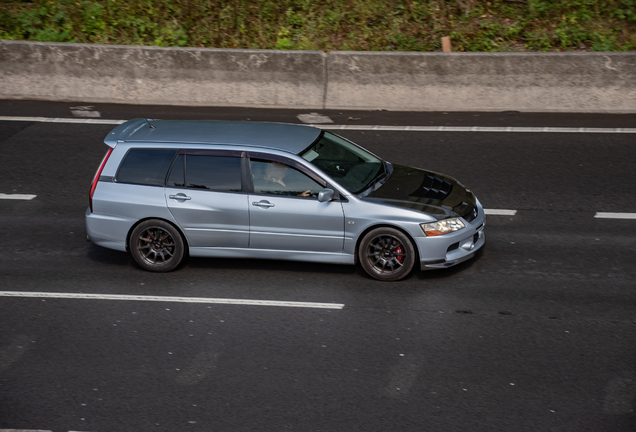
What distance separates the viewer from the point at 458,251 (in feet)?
27.8

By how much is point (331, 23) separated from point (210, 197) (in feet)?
30.7

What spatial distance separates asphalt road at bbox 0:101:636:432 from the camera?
616 centimetres

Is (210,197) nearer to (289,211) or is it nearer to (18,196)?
(289,211)

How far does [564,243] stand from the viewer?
9367mm

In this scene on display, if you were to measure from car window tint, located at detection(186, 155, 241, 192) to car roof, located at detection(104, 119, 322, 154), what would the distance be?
213mm

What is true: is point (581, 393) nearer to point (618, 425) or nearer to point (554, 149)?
point (618, 425)

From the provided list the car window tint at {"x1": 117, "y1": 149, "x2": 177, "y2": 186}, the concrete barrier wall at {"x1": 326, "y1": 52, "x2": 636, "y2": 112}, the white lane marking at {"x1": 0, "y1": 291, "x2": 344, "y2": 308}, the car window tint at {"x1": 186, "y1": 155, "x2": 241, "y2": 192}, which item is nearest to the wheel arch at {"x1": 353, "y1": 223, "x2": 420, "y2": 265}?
the white lane marking at {"x1": 0, "y1": 291, "x2": 344, "y2": 308}

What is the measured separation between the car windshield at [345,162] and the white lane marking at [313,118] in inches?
182

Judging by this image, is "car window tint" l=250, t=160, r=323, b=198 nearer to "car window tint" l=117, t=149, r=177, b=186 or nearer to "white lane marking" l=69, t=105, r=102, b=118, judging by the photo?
"car window tint" l=117, t=149, r=177, b=186

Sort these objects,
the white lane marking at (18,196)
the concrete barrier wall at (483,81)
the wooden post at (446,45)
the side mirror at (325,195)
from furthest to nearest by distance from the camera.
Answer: the wooden post at (446,45)
the concrete barrier wall at (483,81)
the white lane marking at (18,196)
the side mirror at (325,195)

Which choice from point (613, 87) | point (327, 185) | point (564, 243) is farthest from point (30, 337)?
point (613, 87)

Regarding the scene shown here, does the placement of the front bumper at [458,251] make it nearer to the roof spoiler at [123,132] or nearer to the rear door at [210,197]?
the rear door at [210,197]

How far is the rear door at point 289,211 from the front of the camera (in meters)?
8.51

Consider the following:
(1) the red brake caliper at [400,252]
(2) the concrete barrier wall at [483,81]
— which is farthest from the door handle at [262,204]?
(2) the concrete barrier wall at [483,81]
